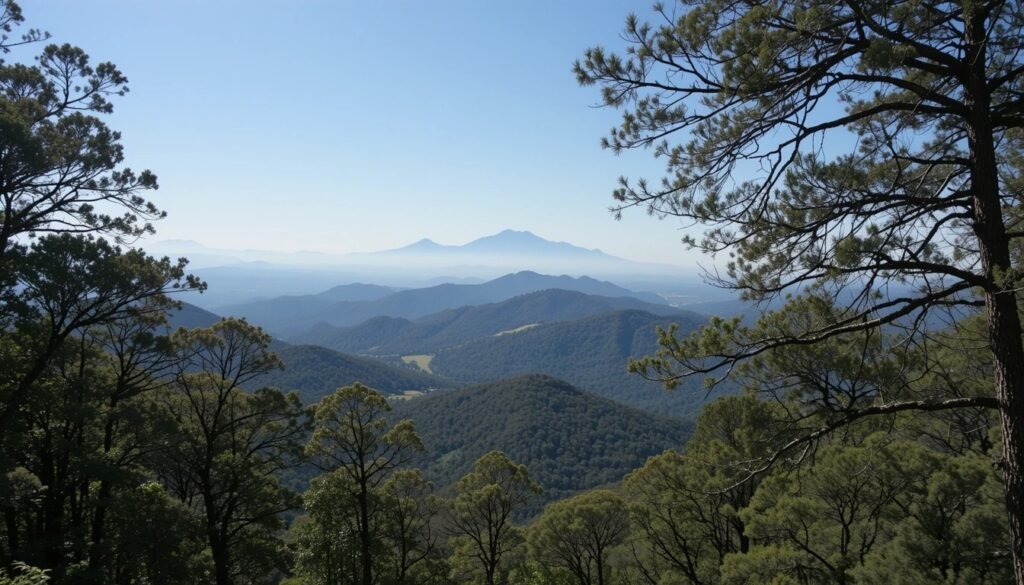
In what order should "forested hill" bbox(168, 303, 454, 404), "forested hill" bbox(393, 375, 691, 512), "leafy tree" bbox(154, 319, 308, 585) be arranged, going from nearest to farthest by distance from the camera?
"leafy tree" bbox(154, 319, 308, 585)
"forested hill" bbox(393, 375, 691, 512)
"forested hill" bbox(168, 303, 454, 404)

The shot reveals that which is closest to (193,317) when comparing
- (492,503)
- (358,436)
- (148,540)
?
(492,503)

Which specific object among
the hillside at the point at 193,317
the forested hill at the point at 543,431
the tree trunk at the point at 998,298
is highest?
the tree trunk at the point at 998,298

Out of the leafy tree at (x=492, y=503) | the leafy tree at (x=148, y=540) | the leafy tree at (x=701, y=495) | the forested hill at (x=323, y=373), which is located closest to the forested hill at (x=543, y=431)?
the forested hill at (x=323, y=373)

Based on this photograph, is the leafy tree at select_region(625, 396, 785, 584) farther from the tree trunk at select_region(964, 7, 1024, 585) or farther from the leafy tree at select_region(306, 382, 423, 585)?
the leafy tree at select_region(306, 382, 423, 585)

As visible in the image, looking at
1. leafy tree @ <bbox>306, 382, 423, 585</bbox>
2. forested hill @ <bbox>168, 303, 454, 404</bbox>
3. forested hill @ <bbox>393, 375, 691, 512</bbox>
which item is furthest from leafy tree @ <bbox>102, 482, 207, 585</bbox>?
forested hill @ <bbox>168, 303, 454, 404</bbox>

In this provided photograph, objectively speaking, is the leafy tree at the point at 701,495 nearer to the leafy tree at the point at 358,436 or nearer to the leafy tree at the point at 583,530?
→ the leafy tree at the point at 583,530

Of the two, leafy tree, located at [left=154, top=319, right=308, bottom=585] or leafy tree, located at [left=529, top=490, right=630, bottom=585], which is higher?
leafy tree, located at [left=154, top=319, right=308, bottom=585]
